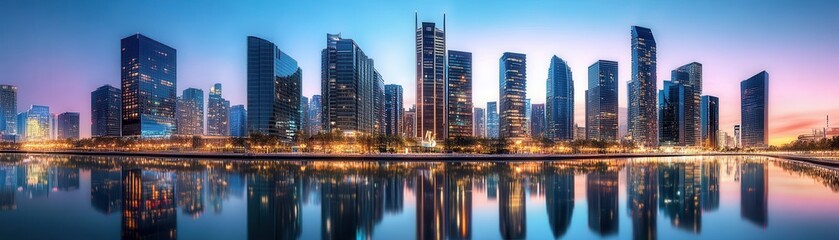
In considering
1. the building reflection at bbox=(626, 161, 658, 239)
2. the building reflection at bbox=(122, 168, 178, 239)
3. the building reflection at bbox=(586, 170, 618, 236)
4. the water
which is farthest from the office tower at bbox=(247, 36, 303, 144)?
the building reflection at bbox=(626, 161, 658, 239)

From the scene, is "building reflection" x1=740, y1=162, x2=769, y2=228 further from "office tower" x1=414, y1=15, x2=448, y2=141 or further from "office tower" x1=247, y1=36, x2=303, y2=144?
"office tower" x1=414, y1=15, x2=448, y2=141

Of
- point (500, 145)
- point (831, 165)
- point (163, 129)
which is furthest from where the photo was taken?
point (163, 129)

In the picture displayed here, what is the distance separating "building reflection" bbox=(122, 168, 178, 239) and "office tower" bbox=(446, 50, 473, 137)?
158375mm

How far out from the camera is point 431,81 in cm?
19312

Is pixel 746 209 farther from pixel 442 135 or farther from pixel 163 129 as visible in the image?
pixel 163 129

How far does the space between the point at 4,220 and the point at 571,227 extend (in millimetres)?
22848

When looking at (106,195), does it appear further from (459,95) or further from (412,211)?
(459,95)

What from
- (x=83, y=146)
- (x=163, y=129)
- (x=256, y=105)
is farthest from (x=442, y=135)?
(x=83, y=146)

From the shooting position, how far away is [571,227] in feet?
54.9

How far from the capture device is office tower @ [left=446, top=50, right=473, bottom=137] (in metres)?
188

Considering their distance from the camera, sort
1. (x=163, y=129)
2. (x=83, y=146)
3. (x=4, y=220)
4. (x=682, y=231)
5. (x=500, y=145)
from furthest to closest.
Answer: (x=163, y=129), (x=83, y=146), (x=500, y=145), (x=4, y=220), (x=682, y=231)

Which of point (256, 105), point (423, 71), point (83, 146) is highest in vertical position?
point (423, 71)

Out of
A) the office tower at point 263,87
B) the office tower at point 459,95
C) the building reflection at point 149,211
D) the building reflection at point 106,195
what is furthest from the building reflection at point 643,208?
the office tower at point 459,95

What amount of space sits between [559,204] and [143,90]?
203 metres
